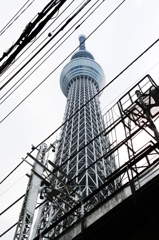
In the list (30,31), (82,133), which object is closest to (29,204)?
(30,31)

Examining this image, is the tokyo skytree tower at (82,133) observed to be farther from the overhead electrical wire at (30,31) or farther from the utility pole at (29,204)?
the overhead electrical wire at (30,31)

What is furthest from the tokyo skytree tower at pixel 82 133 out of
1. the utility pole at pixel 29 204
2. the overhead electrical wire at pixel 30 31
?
the overhead electrical wire at pixel 30 31

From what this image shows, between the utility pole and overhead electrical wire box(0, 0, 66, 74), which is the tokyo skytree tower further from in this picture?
overhead electrical wire box(0, 0, 66, 74)

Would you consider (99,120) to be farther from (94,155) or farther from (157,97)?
(157,97)

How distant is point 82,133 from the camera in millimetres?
71562

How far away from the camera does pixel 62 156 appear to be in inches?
2559

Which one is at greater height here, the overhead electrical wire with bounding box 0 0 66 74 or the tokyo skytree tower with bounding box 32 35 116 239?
the tokyo skytree tower with bounding box 32 35 116 239

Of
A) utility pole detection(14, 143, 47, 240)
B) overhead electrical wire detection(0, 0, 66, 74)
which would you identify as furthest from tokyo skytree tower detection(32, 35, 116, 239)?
overhead electrical wire detection(0, 0, 66, 74)

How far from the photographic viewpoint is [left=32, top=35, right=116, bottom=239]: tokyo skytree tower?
44.8 meters

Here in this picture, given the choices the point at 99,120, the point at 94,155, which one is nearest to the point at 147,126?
the point at 94,155

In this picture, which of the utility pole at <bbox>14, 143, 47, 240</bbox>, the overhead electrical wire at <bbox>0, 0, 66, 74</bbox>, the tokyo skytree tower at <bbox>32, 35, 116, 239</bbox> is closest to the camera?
the overhead electrical wire at <bbox>0, 0, 66, 74</bbox>

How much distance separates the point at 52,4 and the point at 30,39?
34.4 inches

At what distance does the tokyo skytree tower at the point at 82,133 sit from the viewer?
44788mm

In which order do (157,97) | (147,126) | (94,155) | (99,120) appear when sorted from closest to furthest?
(147,126), (157,97), (94,155), (99,120)
